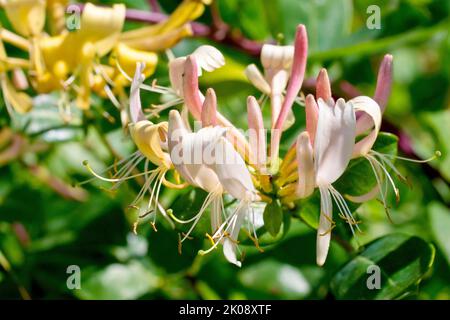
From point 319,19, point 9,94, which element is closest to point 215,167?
point 9,94

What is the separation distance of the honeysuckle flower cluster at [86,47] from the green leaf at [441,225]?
516 mm

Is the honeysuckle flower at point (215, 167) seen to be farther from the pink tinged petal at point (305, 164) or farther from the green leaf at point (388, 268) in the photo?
the green leaf at point (388, 268)

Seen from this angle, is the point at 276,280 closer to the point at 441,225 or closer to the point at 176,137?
the point at 441,225

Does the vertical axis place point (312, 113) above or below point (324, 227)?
above

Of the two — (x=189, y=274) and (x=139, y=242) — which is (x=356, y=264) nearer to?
(x=189, y=274)

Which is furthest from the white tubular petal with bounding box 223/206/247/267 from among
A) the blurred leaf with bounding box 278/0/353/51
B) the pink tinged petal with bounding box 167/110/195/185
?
the blurred leaf with bounding box 278/0/353/51

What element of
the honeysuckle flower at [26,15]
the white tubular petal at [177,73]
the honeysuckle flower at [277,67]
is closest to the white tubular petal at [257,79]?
the honeysuckle flower at [277,67]

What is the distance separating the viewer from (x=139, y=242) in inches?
61.2

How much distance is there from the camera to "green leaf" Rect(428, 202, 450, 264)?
1.34 metres

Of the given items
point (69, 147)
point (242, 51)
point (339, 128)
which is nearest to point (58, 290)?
point (69, 147)

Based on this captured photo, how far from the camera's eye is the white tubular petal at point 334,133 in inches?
35.2

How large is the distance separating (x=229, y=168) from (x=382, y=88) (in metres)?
0.24

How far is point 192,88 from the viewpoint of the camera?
3.29 feet

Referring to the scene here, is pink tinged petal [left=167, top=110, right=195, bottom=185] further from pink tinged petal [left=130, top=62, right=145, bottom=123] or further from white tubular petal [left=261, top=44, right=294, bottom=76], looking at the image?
white tubular petal [left=261, top=44, right=294, bottom=76]
